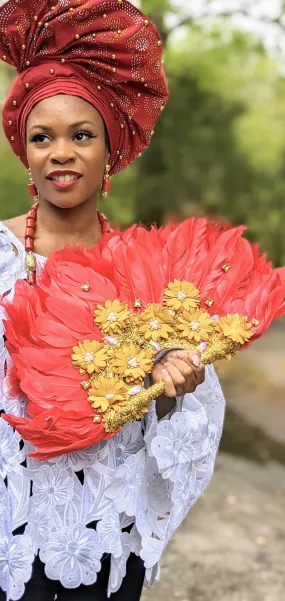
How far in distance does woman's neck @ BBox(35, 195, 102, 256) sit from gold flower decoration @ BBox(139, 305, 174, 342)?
1.33 feet

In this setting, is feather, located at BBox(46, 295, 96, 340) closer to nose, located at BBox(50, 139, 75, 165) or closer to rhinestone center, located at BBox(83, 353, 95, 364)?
rhinestone center, located at BBox(83, 353, 95, 364)

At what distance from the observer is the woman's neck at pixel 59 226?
7.12 ft

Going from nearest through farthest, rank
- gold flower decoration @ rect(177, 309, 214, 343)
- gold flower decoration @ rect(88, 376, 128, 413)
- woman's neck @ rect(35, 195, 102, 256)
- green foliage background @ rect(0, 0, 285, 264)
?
gold flower decoration @ rect(88, 376, 128, 413), gold flower decoration @ rect(177, 309, 214, 343), woman's neck @ rect(35, 195, 102, 256), green foliage background @ rect(0, 0, 285, 264)

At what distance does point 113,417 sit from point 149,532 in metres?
0.50

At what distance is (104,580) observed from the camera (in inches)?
82.8

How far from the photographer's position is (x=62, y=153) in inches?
79.0

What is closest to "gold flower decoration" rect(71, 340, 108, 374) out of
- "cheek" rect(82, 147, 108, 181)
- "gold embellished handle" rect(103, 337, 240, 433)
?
"gold embellished handle" rect(103, 337, 240, 433)

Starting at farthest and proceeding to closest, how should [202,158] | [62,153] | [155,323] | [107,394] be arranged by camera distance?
[202,158] → [62,153] → [155,323] → [107,394]

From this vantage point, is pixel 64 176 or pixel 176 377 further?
pixel 64 176

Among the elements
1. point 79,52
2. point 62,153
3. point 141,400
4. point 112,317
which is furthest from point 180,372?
point 79,52

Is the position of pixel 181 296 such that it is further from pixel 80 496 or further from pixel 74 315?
pixel 80 496

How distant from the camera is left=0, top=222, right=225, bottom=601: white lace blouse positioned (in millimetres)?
1993

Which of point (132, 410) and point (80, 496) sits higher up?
point (132, 410)

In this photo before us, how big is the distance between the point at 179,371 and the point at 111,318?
0.22 metres
